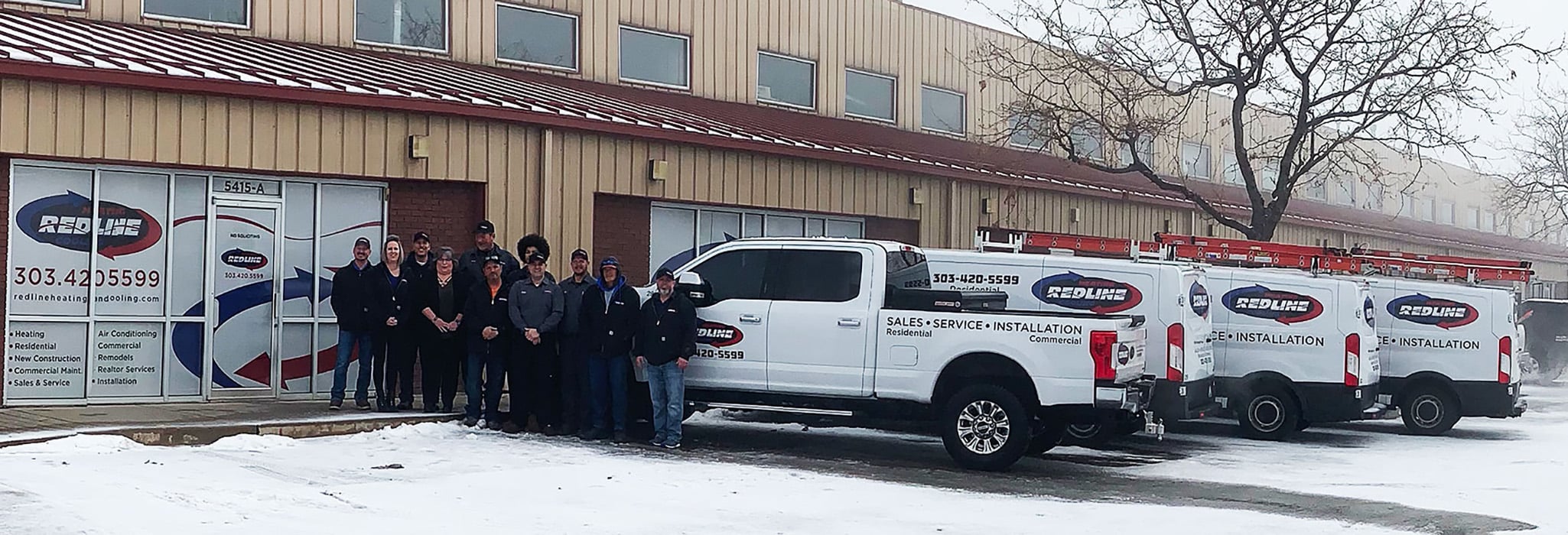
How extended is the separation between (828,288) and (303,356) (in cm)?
572

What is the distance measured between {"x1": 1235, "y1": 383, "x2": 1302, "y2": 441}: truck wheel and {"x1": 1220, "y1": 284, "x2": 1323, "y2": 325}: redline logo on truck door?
2.40ft

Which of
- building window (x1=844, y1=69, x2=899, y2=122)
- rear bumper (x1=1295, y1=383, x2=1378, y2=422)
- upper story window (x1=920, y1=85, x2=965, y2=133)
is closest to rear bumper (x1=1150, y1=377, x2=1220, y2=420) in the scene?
rear bumper (x1=1295, y1=383, x2=1378, y2=422)

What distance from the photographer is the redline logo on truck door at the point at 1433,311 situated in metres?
17.3

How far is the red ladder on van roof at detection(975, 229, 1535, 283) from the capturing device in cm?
1677

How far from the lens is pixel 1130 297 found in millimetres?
14688

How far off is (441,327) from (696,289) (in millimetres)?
2470

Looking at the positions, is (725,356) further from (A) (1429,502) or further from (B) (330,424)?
(A) (1429,502)

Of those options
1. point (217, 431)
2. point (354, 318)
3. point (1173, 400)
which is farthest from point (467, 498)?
point (1173, 400)

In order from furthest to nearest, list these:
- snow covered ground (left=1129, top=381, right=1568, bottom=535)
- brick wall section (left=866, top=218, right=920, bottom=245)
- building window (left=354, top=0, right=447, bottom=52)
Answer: brick wall section (left=866, top=218, right=920, bottom=245)
building window (left=354, top=0, right=447, bottom=52)
snow covered ground (left=1129, top=381, right=1568, bottom=535)

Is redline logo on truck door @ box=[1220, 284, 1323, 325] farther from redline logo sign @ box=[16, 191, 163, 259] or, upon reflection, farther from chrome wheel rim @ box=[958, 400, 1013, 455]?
redline logo sign @ box=[16, 191, 163, 259]

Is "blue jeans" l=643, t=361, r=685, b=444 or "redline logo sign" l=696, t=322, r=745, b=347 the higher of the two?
"redline logo sign" l=696, t=322, r=745, b=347

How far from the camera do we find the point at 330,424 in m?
13.5

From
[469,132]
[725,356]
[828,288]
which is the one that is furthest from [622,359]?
[469,132]

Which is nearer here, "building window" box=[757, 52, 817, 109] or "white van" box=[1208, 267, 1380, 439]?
"white van" box=[1208, 267, 1380, 439]
